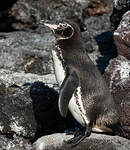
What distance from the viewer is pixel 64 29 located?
484cm

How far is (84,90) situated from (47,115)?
1005 mm

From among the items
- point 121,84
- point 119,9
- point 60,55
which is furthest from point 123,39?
point 60,55

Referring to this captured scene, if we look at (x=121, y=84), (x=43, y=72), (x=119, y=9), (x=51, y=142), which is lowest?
(x=43, y=72)

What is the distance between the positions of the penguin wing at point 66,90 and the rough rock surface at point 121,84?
2.73 ft

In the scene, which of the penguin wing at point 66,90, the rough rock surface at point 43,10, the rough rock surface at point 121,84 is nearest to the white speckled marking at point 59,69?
A: the penguin wing at point 66,90

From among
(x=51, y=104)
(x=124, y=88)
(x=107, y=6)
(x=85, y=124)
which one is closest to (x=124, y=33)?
(x=124, y=88)

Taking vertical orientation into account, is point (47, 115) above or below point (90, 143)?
below

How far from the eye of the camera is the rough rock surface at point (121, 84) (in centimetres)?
516

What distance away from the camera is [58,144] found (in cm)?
462

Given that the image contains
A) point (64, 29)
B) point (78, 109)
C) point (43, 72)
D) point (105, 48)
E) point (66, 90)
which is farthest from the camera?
point (105, 48)

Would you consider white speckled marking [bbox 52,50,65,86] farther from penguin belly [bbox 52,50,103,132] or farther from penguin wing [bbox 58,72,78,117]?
penguin wing [bbox 58,72,78,117]

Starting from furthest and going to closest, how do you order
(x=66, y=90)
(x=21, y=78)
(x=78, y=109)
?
(x=21, y=78) → (x=78, y=109) → (x=66, y=90)

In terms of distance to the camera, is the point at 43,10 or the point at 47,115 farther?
the point at 43,10

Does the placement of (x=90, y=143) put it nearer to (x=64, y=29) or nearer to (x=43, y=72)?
(x=64, y=29)
